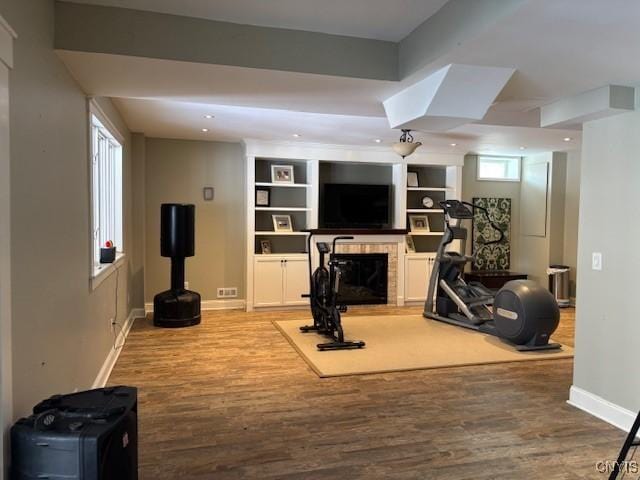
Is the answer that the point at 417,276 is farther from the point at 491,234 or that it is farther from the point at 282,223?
the point at 282,223

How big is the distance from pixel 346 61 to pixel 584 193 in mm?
1921

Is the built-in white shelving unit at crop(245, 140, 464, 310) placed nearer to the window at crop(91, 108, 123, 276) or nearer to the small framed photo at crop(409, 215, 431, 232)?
the small framed photo at crop(409, 215, 431, 232)

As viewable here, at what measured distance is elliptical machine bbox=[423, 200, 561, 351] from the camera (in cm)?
470

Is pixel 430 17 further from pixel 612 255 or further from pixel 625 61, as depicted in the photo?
pixel 612 255

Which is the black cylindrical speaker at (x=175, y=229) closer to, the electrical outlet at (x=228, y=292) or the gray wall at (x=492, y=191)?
the electrical outlet at (x=228, y=292)

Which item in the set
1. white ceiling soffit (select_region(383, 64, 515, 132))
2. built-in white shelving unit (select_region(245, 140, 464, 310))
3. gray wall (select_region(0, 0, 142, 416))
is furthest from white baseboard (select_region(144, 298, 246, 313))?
white ceiling soffit (select_region(383, 64, 515, 132))

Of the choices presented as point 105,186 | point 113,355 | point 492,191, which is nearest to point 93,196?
point 105,186

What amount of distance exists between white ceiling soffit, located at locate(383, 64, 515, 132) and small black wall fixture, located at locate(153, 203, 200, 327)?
334cm

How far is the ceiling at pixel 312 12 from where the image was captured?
2.43 metres

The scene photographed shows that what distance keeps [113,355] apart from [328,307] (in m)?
2.08

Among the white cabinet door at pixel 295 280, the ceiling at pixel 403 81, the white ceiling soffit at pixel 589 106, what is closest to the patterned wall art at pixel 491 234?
the white cabinet door at pixel 295 280

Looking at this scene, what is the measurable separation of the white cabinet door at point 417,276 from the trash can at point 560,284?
1.75 meters

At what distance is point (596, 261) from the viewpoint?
→ 10.8 ft

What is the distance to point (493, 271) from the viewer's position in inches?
307
